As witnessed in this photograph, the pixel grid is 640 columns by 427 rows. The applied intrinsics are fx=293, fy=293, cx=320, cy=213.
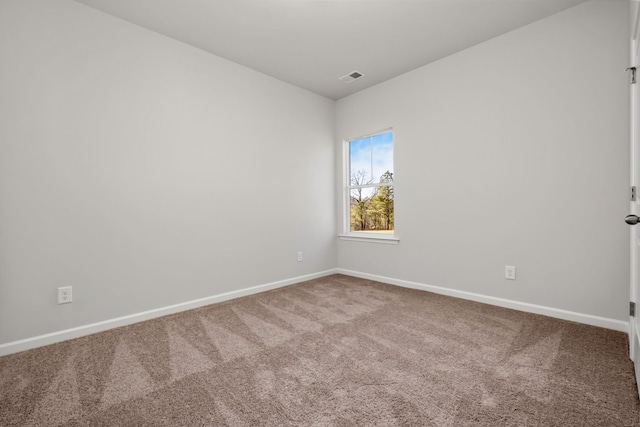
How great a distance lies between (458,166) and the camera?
124 inches

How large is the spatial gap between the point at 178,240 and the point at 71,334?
41.7 inches

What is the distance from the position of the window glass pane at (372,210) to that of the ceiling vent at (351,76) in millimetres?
1459

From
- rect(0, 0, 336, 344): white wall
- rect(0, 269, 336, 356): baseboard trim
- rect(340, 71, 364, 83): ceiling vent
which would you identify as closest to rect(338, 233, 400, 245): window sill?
rect(0, 0, 336, 344): white wall

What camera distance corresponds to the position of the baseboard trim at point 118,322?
2.09 m

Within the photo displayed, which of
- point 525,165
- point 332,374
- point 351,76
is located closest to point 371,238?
point 525,165

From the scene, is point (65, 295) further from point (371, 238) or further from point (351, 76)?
point (351, 76)

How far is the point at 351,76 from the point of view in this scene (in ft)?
12.0

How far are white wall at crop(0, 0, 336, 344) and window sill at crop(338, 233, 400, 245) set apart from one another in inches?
35.9

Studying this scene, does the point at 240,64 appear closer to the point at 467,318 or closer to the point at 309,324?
the point at 309,324

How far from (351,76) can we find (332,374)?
3312mm

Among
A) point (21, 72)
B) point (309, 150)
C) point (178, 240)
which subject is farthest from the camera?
point (309, 150)

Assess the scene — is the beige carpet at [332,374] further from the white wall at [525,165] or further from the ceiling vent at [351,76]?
the ceiling vent at [351,76]

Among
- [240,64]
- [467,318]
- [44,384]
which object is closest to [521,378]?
[467,318]

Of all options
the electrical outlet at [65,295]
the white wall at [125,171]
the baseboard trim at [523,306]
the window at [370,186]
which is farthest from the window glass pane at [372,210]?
the electrical outlet at [65,295]
